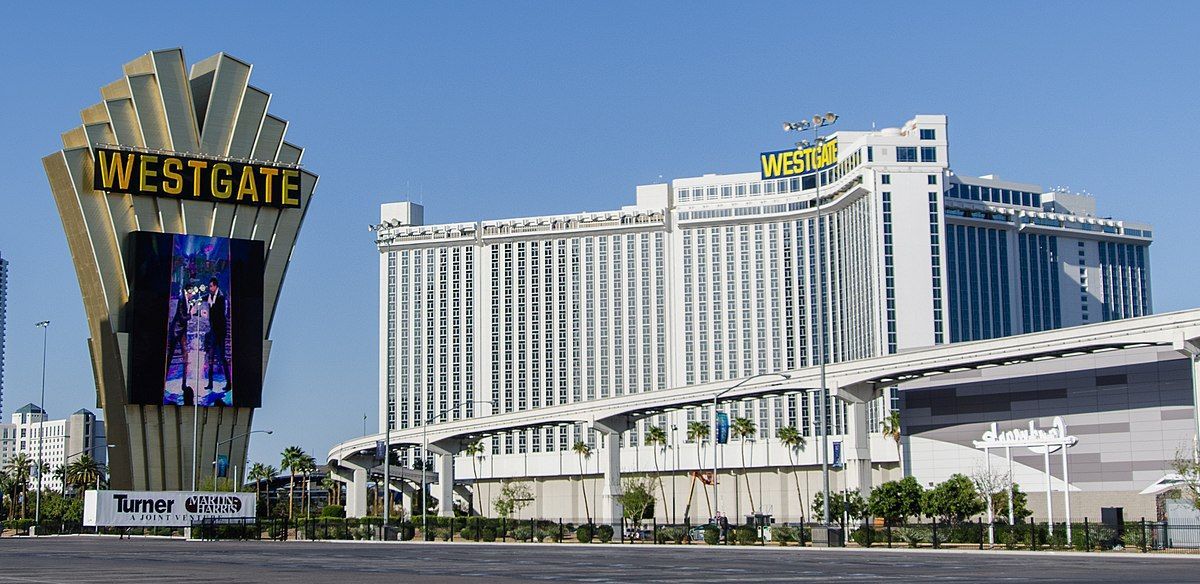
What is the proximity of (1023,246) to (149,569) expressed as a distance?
176m

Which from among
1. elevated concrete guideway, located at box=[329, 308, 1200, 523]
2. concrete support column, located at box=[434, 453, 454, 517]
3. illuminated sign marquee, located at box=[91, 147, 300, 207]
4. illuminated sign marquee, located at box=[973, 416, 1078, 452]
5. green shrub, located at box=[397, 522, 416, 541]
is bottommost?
green shrub, located at box=[397, 522, 416, 541]

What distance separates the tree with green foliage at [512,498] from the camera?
15162 centimetres

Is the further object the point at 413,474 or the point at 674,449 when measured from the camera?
the point at 413,474

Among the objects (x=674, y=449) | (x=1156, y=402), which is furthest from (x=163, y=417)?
(x=1156, y=402)

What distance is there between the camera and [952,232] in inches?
7397

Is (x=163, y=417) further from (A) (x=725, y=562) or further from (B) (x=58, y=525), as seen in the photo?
(A) (x=725, y=562)

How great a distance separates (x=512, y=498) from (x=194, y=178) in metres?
52.3

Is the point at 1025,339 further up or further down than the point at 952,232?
further down

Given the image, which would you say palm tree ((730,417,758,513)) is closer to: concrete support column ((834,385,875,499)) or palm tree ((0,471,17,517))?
concrete support column ((834,385,875,499))

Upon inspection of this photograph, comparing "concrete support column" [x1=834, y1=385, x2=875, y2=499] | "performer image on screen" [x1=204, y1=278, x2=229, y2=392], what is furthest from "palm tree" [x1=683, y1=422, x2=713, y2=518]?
"performer image on screen" [x1=204, y1=278, x2=229, y2=392]

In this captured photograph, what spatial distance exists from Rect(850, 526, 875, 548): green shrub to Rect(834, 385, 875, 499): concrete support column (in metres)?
26.6

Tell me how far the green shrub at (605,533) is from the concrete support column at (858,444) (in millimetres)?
21649

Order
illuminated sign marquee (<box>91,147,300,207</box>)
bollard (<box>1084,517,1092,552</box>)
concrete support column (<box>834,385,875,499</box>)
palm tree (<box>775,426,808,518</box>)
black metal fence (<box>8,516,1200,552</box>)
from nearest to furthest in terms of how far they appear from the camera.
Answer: bollard (<box>1084,517,1092,552</box>), black metal fence (<box>8,516,1200,552</box>), concrete support column (<box>834,385,875,499</box>), illuminated sign marquee (<box>91,147,300,207</box>), palm tree (<box>775,426,808,518</box>)

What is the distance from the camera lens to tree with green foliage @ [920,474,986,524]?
3383 inches
